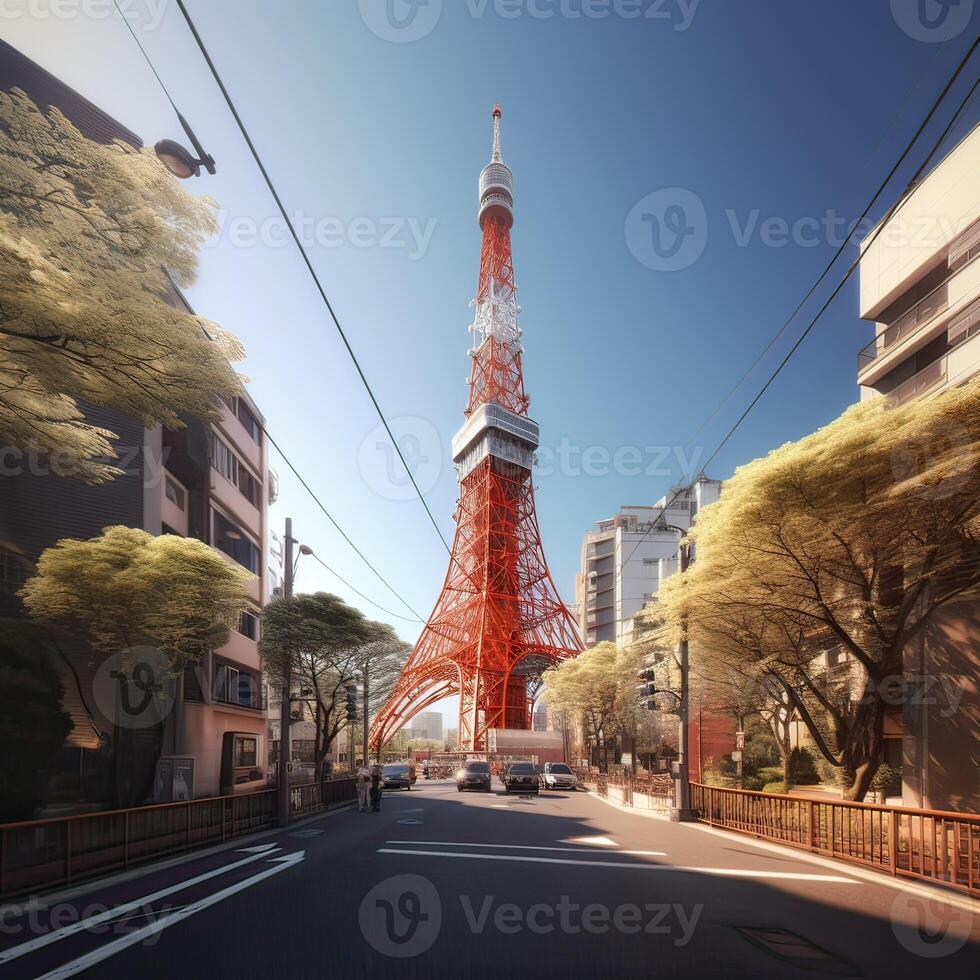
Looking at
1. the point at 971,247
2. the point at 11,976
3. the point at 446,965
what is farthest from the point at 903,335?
the point at 11,976

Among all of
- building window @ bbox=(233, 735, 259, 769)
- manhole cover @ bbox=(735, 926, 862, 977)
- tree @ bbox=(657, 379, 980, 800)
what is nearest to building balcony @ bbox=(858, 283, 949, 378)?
tree @ bbox=(657, 379, 980, 800)

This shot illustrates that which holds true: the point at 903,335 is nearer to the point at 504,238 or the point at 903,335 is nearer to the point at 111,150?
the point at 111,150

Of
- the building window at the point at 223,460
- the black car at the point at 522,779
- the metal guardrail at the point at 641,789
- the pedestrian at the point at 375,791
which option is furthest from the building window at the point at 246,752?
the metal guardrail at the point at 641,789

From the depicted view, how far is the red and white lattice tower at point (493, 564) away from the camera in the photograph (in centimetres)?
6488

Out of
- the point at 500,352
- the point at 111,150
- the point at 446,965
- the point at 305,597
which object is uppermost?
the point at 500,352

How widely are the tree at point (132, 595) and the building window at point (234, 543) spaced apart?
42.4 ft

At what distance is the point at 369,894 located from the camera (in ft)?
30.0

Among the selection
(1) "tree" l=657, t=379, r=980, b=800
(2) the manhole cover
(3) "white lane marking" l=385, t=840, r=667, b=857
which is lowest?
(3) "white lane marking" l=385, t=840, r=667, b=857

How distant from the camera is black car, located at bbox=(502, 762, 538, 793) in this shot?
114 feet

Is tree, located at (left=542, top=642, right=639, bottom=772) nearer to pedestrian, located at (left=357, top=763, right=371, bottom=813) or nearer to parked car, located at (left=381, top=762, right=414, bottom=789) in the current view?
parked car, located at (left=381, top=762, right=414, bottom=789)

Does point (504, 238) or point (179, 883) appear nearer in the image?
point (179, 883)

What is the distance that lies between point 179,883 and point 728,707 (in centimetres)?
3164

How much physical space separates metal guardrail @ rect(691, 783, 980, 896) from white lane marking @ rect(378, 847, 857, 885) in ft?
3.10

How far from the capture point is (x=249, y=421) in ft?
130
